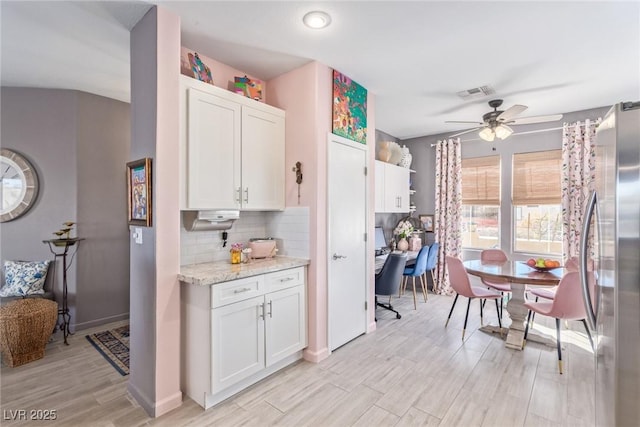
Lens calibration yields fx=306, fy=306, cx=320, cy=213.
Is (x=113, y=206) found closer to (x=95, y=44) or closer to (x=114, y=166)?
(x=114, y=166)

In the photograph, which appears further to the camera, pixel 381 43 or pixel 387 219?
pixel 387 219

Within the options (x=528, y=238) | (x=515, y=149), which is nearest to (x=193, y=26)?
(x=515, y=149)

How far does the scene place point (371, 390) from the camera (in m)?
2.33

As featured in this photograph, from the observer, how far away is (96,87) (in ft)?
11.1

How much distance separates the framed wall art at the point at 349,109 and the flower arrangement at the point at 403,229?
2.25 meters

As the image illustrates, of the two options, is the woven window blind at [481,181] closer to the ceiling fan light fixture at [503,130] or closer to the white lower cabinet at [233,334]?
the ceiling fan light fixture at [503,130]

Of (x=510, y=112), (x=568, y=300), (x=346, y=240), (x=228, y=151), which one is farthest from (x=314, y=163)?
(x=568, y=300)

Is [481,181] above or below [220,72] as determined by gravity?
below

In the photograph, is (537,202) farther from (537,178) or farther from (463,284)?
(463,284)

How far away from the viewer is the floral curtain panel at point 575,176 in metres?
3.99

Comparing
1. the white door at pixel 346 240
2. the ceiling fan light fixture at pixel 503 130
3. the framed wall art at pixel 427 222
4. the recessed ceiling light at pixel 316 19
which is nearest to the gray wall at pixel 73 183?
the white door at pixel 346 240

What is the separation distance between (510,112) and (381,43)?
167 centimetres

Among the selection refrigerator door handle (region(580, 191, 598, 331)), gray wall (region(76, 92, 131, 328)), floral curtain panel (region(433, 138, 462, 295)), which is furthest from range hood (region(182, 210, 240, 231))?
floral curtain panel (region(433, 138, 462, 295))

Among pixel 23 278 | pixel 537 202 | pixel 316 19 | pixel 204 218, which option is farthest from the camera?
pixel 537 202
